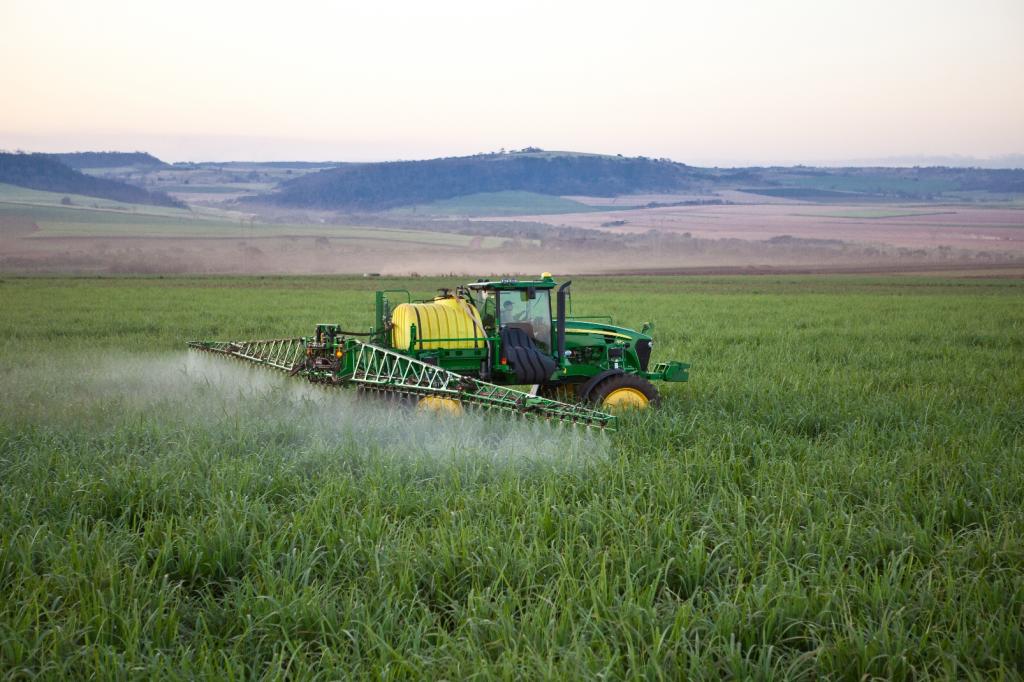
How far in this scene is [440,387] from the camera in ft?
36.4

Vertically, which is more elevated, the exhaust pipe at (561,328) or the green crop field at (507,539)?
the exhaust pipe at (561,328)

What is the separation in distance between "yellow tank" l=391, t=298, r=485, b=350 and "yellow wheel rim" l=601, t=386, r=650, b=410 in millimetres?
1960

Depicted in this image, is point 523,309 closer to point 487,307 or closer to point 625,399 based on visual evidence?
point 487,307

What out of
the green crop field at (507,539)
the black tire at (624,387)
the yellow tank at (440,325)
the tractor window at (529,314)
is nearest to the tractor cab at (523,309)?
the tractor window at (529,314)

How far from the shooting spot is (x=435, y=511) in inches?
270

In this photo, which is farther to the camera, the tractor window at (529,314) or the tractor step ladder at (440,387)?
the tractor window at (529,314)

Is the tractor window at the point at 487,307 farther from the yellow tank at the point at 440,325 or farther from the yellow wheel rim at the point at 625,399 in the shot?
the yellow wheel rim at the point at 625,399

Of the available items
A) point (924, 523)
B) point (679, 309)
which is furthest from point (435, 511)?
point (679, 309)

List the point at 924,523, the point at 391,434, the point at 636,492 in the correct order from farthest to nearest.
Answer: the point at 391,434
the point at 636,492
the point at 924,523

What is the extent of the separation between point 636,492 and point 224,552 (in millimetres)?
3308

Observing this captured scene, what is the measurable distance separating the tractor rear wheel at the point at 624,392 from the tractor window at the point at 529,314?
122 centimetres

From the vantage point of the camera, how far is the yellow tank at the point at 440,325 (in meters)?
12.1

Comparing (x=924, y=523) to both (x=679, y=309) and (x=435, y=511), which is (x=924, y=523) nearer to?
(x=435, y=511)

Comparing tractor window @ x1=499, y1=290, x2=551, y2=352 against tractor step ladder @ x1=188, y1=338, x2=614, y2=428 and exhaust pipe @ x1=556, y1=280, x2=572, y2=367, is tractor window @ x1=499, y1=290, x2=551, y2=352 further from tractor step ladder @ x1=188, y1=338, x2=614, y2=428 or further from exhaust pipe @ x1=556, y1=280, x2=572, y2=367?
tractor step ladder @ x1=188, y1=338, x2=614, y2=428
